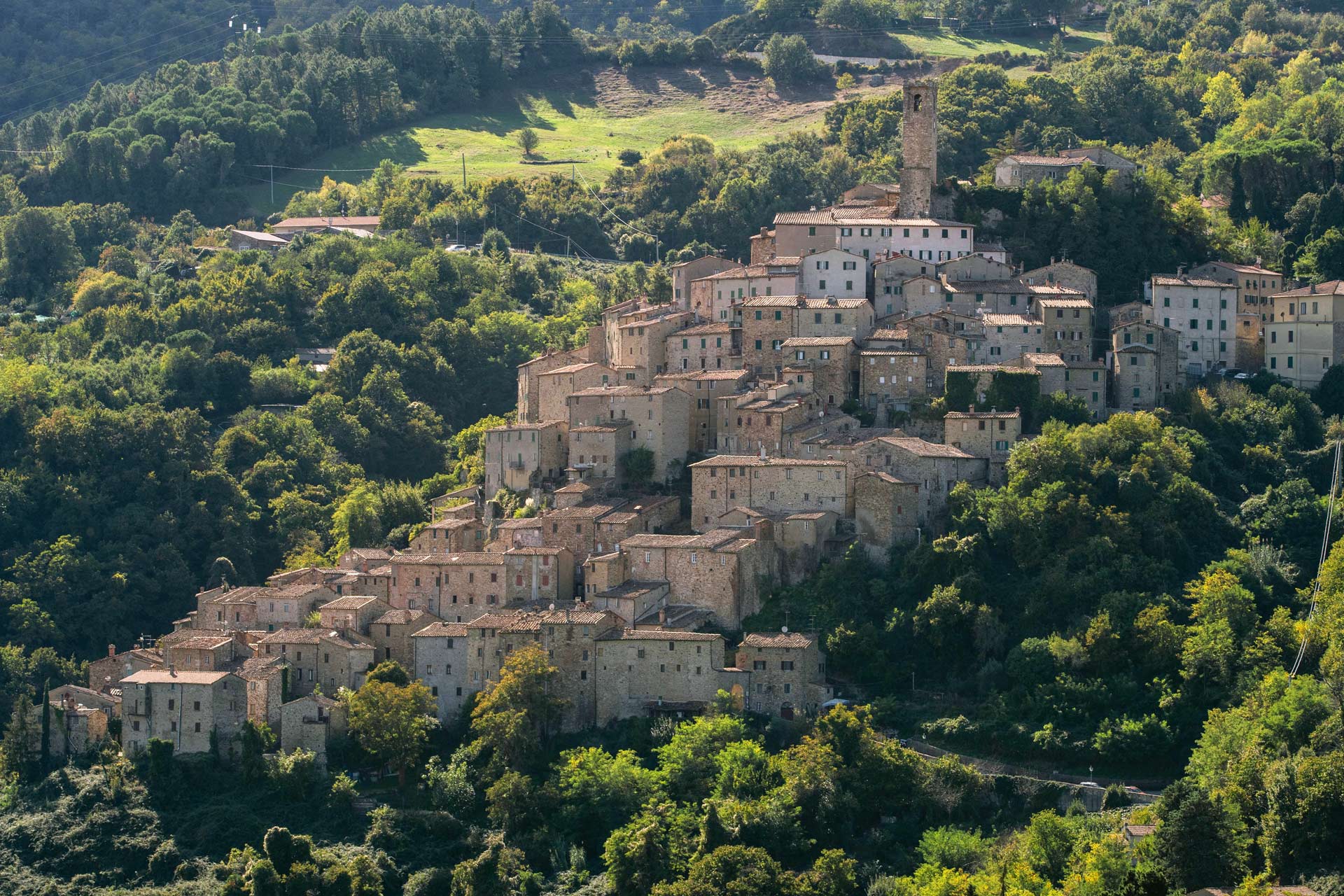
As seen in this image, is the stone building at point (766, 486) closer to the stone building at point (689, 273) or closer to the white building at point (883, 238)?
the white building at point (883, 238)

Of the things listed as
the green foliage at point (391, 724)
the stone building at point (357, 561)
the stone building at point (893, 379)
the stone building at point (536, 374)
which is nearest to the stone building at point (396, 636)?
the green foliage at point (391, 724)

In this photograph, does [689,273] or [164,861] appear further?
[689,273]

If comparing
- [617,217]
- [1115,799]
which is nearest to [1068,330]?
[1115,799]

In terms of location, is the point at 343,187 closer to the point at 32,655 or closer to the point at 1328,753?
the point at 32,655

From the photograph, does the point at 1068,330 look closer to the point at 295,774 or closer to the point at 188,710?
the point at 295,774

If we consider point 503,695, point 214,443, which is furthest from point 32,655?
point 503,695
